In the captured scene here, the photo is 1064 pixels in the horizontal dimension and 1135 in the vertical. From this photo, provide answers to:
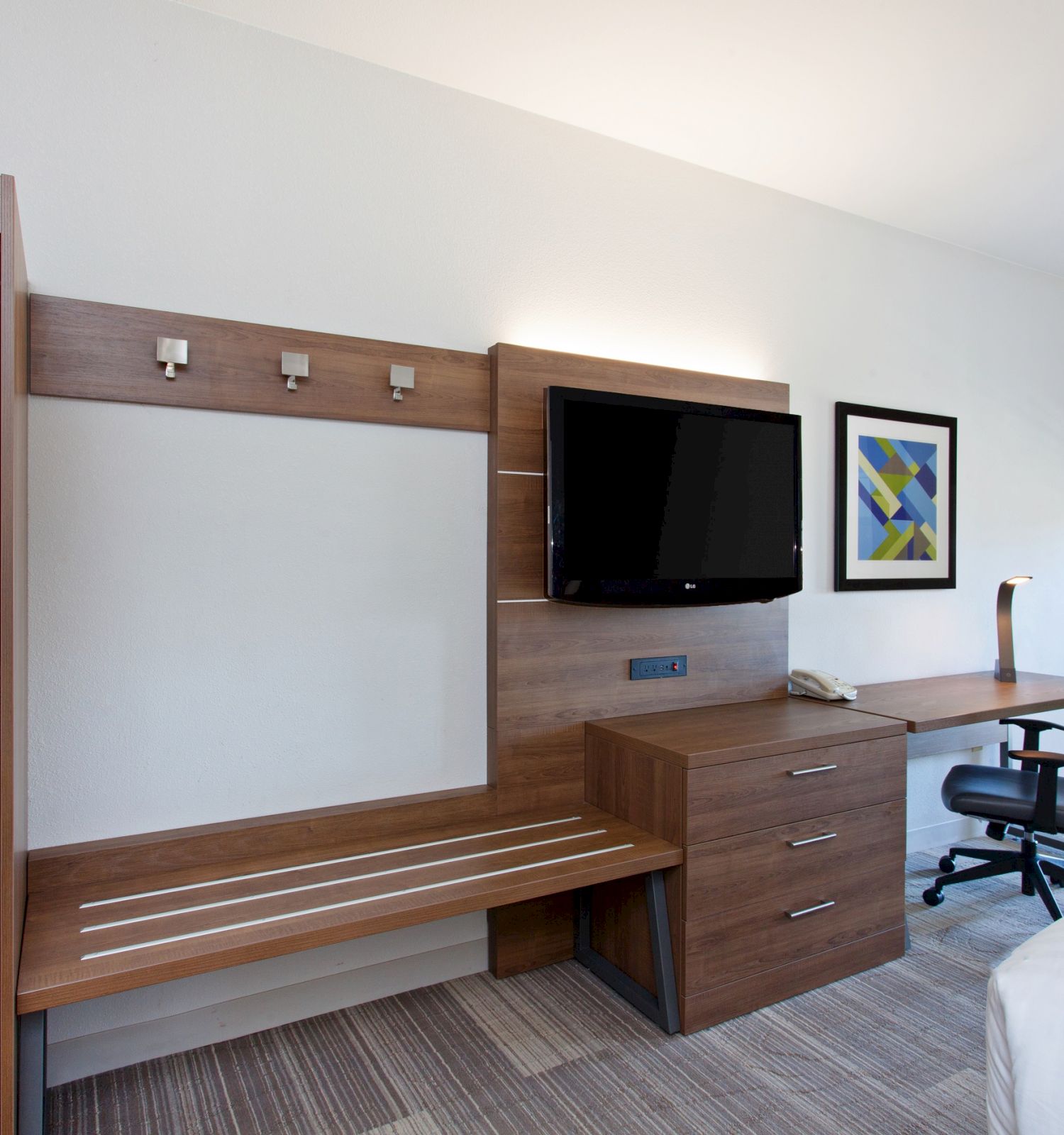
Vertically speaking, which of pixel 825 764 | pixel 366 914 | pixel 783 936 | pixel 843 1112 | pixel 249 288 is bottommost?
pixel 843 1112

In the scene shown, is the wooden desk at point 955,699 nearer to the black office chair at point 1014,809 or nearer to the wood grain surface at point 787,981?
the black office chair at point 1014,809

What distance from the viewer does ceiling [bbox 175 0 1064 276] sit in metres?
2.07

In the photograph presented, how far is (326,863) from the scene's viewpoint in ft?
6.68

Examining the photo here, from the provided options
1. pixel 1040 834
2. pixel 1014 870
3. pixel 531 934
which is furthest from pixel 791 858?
pixel 1040 834

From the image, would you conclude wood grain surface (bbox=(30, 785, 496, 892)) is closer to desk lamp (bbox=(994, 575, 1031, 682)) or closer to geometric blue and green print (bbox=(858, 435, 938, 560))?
geometric blue and green print (bbox=(858, 435, 938, 560))

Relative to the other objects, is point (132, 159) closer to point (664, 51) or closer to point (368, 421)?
point (368, 421)

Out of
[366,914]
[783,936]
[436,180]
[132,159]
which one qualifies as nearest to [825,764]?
[783,936]

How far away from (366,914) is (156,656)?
2.75 feet

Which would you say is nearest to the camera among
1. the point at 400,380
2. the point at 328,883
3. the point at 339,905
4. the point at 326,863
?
→ the point at 339,905

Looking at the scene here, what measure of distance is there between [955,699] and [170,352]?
2.82 m

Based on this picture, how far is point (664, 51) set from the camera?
2234mm

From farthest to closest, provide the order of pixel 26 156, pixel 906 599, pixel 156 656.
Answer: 1. pixel 906 599
2. pixel 156 656
3. pixel 26 156

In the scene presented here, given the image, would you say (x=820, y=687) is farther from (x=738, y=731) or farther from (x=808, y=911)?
(x=808, y=911)

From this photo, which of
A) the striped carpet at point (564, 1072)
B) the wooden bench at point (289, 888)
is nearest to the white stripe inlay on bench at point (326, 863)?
the wooden bench at point (289, 888)
